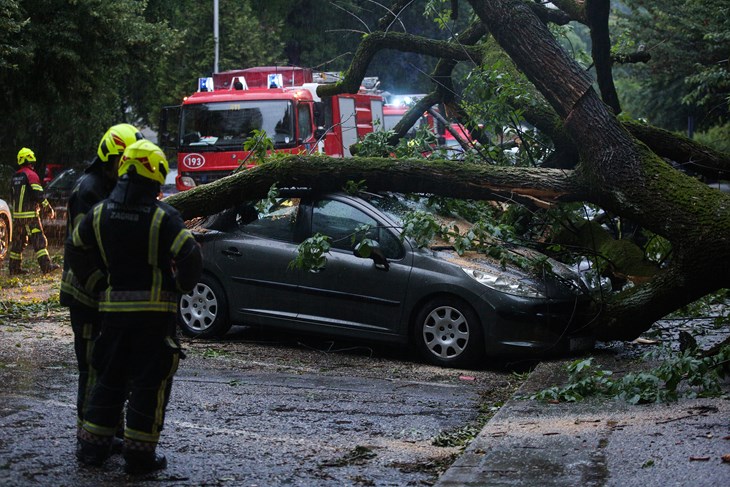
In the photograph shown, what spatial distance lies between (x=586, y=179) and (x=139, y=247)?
447 centimetres

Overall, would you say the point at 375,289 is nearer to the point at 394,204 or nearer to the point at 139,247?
the point at 394,204

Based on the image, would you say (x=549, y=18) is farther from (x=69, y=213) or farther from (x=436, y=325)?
(x=69, y=213)

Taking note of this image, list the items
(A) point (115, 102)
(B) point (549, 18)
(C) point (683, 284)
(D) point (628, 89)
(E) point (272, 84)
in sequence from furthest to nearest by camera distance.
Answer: (D) point (628, 89) → (A) point (115, 102) → (E) point (272, 84) → (B) point (549, 18) → (C) point (683, 284)

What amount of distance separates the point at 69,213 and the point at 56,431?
1353 mm

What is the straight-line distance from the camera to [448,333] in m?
8.62

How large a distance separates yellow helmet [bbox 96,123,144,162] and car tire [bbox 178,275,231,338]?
4.18 metres

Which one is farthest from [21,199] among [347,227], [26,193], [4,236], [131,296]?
[131,296]

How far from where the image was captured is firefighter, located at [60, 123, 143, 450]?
5.46 meters

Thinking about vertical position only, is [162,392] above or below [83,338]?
below

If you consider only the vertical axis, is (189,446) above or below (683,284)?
below

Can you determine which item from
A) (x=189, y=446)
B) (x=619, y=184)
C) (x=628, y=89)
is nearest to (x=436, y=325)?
(x=619, y=184)

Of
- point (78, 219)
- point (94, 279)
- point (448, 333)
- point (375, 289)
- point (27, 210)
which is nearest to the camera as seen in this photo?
point (94, 279)

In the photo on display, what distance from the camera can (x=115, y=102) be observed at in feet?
87.1

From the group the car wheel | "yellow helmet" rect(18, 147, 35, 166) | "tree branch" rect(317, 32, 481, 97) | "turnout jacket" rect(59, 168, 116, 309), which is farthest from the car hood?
the car wheel
